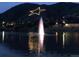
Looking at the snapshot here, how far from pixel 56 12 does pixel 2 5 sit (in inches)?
32.3

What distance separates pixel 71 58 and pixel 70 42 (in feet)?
0.79

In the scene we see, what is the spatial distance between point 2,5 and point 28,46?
0.73m

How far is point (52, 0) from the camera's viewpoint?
9656 cm

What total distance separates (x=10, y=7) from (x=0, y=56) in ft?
2.47

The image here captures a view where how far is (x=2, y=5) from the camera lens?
96625 millimetres

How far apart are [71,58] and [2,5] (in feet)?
4.31

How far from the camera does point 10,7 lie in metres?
96.6

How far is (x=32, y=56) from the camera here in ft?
317

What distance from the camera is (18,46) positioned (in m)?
96.6

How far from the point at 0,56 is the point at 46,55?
69 cm

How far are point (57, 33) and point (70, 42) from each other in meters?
0.24

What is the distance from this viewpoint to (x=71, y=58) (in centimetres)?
9656

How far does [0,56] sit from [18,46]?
31 cm

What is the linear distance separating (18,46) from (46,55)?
443 millimetres
